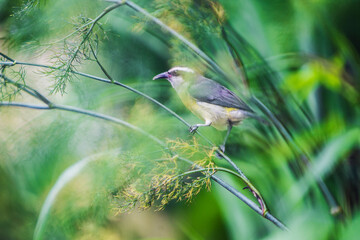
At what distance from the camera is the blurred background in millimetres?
429

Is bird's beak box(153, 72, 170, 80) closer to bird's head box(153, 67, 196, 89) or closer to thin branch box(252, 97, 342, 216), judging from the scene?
bird's head box(153, 67, 196, 89)

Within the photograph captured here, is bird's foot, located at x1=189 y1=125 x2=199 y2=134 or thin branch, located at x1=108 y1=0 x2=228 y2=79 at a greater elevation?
thin branch, located at x1=108 y1=0 x2=228 y2=79

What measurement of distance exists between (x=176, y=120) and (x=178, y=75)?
6cm

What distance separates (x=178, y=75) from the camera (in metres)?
0.45

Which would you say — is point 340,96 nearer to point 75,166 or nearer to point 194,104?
point 194,104

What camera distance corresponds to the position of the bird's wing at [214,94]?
0.42 metres

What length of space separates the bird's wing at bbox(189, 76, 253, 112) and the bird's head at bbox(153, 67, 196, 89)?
0.01 m

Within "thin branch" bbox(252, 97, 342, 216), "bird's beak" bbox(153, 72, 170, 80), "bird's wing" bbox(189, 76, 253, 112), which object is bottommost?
"thin branch" bbox(252, 97, 342, 216)

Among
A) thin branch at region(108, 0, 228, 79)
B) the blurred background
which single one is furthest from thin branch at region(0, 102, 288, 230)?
thin branch at region(108, 0, 228, 79)

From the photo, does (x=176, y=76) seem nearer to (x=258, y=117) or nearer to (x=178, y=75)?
(x=178, y=75)

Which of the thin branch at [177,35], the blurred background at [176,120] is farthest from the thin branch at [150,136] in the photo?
the thin branch at [177,35]

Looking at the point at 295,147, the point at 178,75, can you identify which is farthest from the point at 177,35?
the point at 295,147

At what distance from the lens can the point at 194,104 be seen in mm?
434

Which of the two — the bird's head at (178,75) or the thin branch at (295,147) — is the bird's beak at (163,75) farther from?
the thin branch at (295,147)
